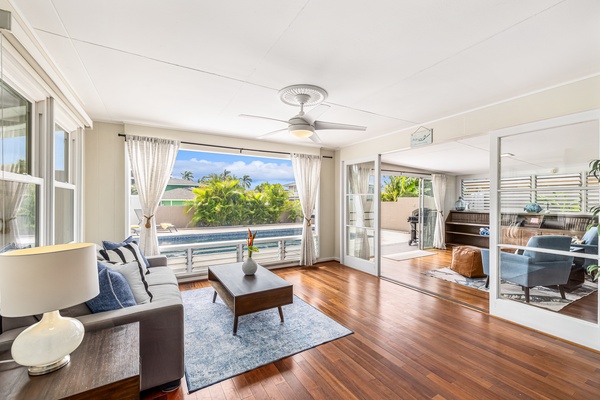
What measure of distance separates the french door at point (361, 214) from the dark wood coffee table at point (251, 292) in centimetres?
232

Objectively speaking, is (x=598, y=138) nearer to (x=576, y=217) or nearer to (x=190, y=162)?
(x=576, y=217)

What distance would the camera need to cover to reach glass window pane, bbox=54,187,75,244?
2.68m

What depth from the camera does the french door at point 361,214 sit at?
466cm

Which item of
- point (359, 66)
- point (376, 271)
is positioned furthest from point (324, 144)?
point (359, 66)

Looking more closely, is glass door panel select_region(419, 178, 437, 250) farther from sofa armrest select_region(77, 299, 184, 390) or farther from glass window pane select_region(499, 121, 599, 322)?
sofa armrest select_region(77, 299, 184, 390)

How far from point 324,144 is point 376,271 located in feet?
8.36

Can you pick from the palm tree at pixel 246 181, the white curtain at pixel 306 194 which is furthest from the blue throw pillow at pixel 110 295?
the palm tree at pixel 246 181

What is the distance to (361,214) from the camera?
16.6 feet

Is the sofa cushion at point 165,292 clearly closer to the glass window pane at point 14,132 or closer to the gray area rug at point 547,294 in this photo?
the glass window pane at point 14,132

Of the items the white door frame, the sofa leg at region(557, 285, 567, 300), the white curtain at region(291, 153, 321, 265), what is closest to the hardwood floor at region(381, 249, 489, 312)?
the white door frame

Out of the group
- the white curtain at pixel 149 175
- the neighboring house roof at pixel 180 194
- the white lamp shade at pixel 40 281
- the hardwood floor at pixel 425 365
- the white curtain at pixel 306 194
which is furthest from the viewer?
the white curtain at pixel 306 194

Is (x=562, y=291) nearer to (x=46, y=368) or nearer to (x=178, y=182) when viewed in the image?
(x=46, y=368)

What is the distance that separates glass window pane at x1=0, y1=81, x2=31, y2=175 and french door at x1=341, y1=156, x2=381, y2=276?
432 centimetres

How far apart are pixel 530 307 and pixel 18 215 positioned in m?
4.59
